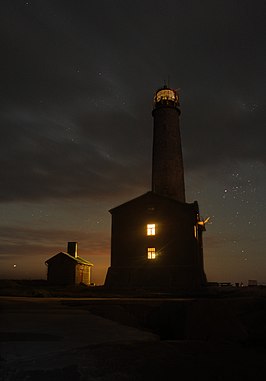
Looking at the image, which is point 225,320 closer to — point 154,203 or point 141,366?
point 141,366

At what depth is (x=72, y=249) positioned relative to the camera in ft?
145

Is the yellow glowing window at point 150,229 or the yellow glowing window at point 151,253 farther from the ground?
the yellow glowing window at point 150,229

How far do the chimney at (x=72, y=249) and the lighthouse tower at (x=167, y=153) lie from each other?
1507 cm

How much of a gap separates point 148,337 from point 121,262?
81.0ft

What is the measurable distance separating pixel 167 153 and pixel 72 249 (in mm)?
18494

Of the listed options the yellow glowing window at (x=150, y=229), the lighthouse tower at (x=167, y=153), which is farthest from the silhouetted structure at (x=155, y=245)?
the lighthouse tower at (x=167, y=153)

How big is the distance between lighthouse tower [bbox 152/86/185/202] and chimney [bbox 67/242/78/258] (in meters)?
15.1

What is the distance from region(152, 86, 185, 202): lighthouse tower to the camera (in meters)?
35.4

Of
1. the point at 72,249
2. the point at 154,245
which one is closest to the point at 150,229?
the point at 154,245

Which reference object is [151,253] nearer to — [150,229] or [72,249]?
[150,229]

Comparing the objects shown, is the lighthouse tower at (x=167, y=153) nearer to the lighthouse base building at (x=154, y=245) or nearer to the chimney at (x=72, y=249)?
the lighthouse base building at (x=154, y=245)

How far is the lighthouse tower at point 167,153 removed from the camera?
116 feet

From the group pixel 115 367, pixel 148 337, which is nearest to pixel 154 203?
pixel 148 337

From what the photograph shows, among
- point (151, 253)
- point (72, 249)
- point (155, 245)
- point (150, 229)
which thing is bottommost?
point (151, 253)
